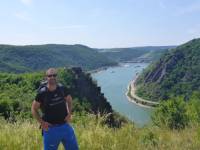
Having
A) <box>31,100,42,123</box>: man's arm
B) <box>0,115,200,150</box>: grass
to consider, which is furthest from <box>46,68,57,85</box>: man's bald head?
<box>0,115,200,150</box>: grass

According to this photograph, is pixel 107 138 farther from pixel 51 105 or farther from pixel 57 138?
pixel 51 105

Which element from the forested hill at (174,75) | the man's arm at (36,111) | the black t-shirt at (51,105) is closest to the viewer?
the man's arm at (36,111)

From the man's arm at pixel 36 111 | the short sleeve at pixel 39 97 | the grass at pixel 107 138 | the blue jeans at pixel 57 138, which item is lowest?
the grass at pixel 107 138

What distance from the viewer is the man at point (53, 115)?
201 inches

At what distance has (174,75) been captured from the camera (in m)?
157

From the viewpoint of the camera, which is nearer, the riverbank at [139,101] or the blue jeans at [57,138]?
the blue jeans at [57,138]

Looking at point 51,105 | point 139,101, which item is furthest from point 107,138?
point 139,101

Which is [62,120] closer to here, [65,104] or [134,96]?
[65,104]

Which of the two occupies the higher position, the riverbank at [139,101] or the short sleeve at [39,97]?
the short sleeve at [39,97]

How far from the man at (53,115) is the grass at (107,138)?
19.2 inches

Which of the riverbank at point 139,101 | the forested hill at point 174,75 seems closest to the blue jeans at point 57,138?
the riverbank at point 139,101

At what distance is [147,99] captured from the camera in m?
136

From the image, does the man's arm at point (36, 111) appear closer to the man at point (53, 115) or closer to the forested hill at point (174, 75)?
the man at point (53, 115)

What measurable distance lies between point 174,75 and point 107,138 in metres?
154
